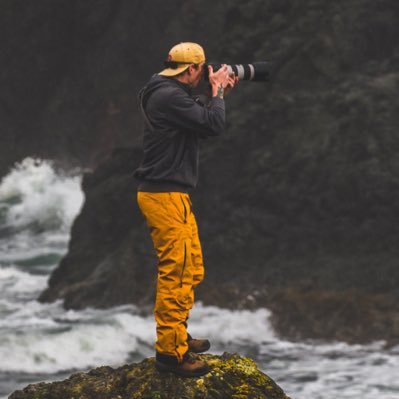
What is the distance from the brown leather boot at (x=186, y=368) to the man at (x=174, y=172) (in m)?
0.03

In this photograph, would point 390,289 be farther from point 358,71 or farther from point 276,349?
point 358,71

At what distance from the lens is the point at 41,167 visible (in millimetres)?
23922

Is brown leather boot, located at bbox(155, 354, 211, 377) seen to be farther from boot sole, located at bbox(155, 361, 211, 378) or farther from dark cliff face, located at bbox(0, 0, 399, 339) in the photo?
dark cliff face, located at bbox(0, 0, 399, 339)

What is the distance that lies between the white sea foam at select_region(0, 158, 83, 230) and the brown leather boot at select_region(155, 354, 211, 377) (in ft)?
54.9

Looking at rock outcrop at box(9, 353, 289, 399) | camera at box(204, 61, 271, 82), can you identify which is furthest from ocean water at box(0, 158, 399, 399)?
camera at box(204, 61, 271, 82)

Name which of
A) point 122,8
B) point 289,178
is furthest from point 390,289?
point 122,8

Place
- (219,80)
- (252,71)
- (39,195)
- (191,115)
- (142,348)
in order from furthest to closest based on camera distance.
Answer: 1. (39,195)
2. (142,348)
3. (252,71)
4. (219,80)
5. (191,115)

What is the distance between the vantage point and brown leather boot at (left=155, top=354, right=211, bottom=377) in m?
5.79

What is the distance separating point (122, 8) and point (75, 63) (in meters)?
1.83

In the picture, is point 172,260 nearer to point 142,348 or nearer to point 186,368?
point 186,368

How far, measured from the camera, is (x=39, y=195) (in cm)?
2362

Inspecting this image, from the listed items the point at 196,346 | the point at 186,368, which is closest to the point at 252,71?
the point at 196,346

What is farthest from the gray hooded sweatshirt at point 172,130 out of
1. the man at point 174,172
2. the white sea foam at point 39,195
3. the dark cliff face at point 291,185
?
the white sea foam at point 39,195

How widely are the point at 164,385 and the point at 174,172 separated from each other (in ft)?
4.33
